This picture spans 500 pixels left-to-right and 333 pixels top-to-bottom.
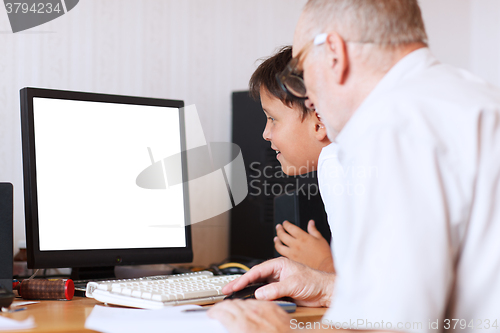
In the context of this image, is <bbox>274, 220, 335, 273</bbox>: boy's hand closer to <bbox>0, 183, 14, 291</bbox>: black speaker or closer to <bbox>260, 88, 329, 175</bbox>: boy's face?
<bbox>260, 88, 329, 175</bbox>: boy's face

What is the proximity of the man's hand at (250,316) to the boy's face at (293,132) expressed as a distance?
0.67 meters

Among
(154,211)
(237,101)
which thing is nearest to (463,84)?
(154,211)

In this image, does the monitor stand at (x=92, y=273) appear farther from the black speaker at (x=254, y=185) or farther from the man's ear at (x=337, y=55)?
the man's ear at (x=337, y=55)

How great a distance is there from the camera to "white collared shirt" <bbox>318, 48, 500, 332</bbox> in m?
0.50

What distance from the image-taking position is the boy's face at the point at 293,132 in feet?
4.22

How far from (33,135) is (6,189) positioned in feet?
0.48

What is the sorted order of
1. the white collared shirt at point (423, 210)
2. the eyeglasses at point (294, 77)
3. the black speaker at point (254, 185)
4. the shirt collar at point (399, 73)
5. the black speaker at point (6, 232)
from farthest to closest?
1. the black speaker at point (254, 185)
2. the black speaker at point (6, 232)
3. the eyeglasses at point (294, 77)
4. the shirt collar at point (399, 73)
5. the white collared shirt at point (423, 210)

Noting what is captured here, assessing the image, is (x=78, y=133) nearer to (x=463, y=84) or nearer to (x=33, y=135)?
(x=33, y=135)

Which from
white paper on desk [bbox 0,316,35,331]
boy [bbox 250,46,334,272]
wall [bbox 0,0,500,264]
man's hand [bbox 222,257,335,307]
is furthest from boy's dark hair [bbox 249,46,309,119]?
white paper on desk [bbox 0,316,35,331]

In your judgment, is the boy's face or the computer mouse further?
the boy's face

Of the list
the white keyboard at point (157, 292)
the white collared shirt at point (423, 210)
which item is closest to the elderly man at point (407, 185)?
the white collared shirt at point (423, 210)

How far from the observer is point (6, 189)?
3.23 feet

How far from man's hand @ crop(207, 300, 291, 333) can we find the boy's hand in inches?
22.3

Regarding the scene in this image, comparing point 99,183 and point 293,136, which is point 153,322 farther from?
point 293,136
